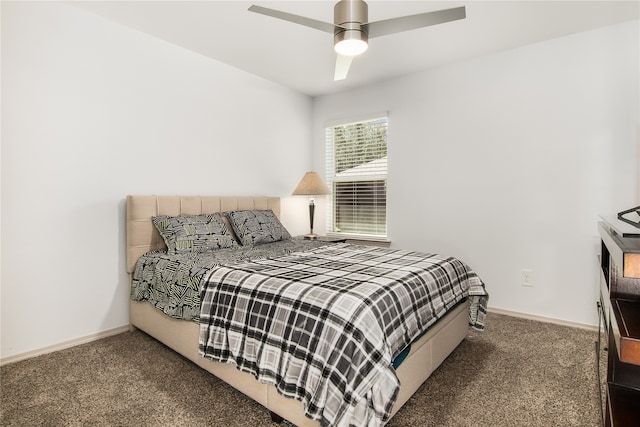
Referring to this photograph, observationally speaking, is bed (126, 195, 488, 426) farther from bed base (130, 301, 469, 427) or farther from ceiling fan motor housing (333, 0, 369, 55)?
ceiling fan motor housing (333, 0, 369, 55)

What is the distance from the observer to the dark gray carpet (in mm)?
1650

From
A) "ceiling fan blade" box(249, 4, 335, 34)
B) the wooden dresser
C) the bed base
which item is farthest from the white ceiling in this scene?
the bed base

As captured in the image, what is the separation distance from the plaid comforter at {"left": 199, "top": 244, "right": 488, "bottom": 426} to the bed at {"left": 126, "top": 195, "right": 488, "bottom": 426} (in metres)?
0.02

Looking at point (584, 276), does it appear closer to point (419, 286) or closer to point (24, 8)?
point (419, 286)

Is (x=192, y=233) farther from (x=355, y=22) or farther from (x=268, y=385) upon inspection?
(x=355, y=22)

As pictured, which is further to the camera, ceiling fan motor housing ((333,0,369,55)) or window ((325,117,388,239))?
window ((325,117,388,239))

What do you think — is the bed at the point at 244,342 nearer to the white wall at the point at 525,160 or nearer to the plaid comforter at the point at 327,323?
the plaid comforter at the point at 327,323

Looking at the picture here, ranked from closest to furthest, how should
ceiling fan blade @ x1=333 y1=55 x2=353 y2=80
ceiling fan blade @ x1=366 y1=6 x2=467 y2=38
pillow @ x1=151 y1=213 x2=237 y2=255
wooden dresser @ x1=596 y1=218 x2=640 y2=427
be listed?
wooden dresser @ x1=596 y1=218 x2=640 y2=427 → ceiling fan blade @ x1=366 y1=6 x2=467 y2=38 → ceiling fan blade @ x1=333 y1=55 x2=353 y2=80 → pillow @ x1=151 y1=213 x2=237 y2=255

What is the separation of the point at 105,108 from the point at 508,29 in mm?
Result: 3317

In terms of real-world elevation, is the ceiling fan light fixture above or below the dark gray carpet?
above

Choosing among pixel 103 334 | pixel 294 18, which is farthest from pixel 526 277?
pixel 103 334

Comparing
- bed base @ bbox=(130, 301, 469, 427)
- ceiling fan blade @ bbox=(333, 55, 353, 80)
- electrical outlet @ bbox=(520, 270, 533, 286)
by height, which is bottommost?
bed base @ bbox=(130, 301, 469, 427)

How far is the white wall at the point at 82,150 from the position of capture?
7.35ft

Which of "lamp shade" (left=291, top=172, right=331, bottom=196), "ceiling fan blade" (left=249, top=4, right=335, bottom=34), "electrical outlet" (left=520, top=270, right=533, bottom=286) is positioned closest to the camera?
"ceiling fan blade" (left=249, top=4, right=335, bottom=34)
